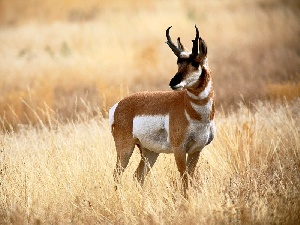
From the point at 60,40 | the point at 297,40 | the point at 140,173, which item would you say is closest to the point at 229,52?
the point at 297,40

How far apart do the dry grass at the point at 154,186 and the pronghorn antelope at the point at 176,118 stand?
0.96ft

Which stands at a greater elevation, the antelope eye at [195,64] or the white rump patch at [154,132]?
the antelope eye at [195,64]

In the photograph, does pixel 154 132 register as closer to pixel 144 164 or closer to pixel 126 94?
pixel 144 164

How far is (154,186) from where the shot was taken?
23.6 ft

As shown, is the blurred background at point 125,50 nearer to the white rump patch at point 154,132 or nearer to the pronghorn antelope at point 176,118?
the pronghorn antelope at point 176,118

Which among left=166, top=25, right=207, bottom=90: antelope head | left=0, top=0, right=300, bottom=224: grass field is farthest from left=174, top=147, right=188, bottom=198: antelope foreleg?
left=166, top=25, right=207, bottom=90: antelope head

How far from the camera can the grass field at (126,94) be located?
6473 mm

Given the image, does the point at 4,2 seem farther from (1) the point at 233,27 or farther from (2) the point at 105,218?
(2) the point at 105,218

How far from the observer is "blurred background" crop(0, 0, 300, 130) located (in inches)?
573

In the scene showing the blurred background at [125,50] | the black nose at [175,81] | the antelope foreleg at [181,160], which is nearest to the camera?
the black nose at [175,81]

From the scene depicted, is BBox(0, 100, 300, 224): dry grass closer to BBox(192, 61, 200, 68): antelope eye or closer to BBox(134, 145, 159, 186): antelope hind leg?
BBox(134, 145, 159, 186): antelope hind leg

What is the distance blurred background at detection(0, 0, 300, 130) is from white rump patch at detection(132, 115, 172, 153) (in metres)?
4.32

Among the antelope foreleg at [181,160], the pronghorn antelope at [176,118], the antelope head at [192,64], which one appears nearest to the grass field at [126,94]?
the antelope foreleg at [181,160]

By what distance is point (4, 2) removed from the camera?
33031 mm
